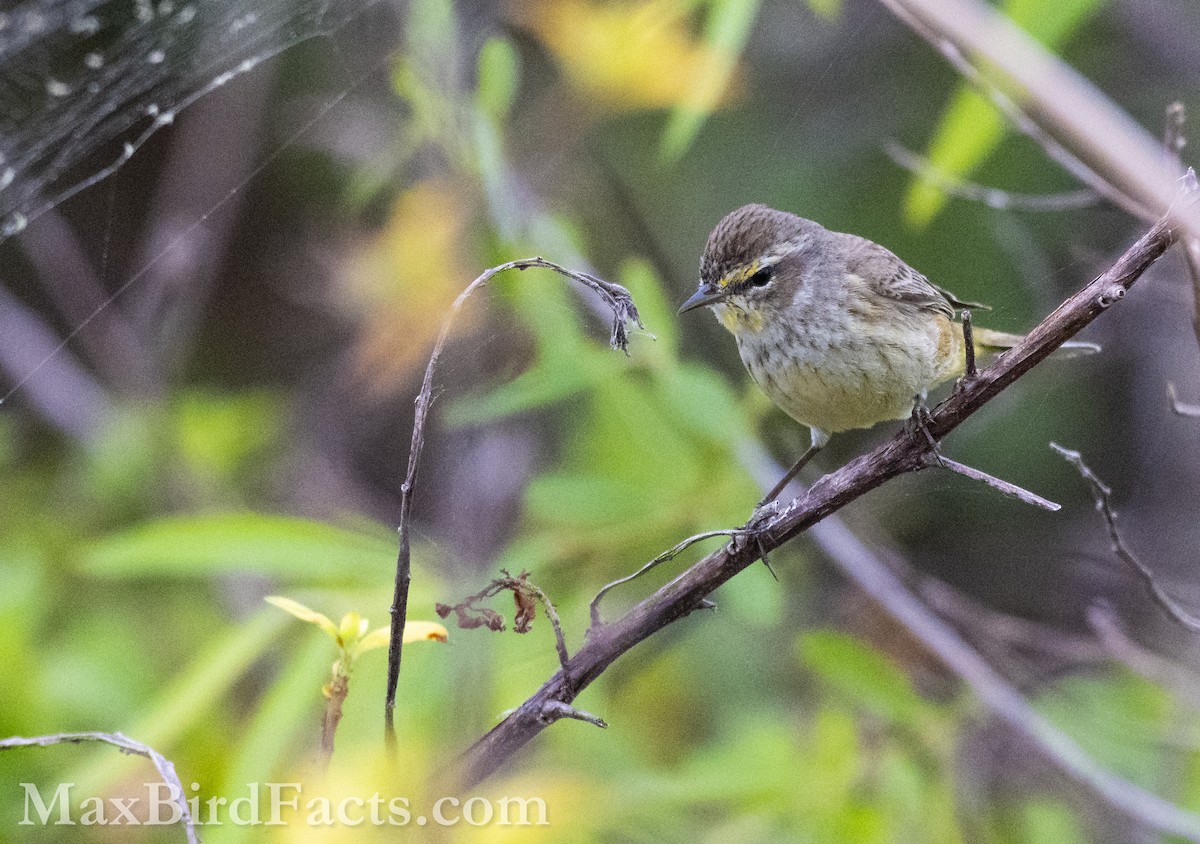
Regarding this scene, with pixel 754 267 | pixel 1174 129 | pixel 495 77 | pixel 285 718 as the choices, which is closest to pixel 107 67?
pixel 495 77

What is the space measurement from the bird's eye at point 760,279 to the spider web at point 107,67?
3.37 feet

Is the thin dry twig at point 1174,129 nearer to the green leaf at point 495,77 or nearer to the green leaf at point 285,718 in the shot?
the green leaf at point 495,77

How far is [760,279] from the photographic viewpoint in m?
1.71

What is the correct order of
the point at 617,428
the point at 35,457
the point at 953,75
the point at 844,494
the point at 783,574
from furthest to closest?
1. the point at 35,457
2. the point at 953,75
3. the point at 783,574
4. the point at 617,428
5. the point at 844,494

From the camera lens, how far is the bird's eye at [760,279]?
170 cm

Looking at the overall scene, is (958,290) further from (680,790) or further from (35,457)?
(35,457)

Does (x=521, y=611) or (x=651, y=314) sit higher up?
(x=651, y=314)

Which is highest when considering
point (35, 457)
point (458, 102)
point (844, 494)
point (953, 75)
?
point (35, 457)

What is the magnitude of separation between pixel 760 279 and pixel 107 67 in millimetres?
1592

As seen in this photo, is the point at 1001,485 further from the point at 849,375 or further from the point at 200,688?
the point at 200,688

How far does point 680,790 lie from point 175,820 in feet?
3.24

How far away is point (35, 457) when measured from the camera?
3549 millimetres

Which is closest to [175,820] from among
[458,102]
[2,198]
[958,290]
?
[2,198]

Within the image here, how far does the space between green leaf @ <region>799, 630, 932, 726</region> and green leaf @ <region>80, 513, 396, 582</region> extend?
3.26 feet
